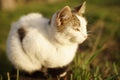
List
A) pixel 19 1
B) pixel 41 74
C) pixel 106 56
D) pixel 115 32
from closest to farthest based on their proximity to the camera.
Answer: pixel 41 74 → pixel 106 56 → pixel 115 32 → pixel 19 1

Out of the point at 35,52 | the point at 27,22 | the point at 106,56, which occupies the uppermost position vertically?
the point at 27,22

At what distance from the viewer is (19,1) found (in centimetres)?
771

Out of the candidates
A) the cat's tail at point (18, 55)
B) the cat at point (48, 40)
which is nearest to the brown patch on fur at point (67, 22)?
the cat at point (48, 40)

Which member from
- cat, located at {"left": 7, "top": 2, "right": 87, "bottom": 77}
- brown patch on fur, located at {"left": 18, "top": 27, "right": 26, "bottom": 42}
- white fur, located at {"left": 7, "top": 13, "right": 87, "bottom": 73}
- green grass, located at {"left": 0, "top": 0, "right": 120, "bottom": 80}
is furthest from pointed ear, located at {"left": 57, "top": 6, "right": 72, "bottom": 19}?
brown patch on fur, located at {"left": 18, "top": 27, "right": 26, "bottom": 42}

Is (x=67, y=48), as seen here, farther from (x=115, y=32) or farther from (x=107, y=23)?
(x=107, y=23)

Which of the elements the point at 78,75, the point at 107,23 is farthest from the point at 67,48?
the point at 107,23

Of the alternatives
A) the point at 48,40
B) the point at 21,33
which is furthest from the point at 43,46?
the point at 21,33

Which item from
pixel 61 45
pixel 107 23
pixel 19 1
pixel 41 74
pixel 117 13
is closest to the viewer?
pixel 61 45

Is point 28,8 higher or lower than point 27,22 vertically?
lower

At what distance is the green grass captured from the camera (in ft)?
10.2

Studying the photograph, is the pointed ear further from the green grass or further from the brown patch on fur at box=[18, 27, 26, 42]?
the brown patch on fur at box=[18, 27, 26, 42]

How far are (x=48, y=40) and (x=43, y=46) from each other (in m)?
0.07

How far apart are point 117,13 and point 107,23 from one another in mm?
849

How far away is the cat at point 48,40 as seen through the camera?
274cm
